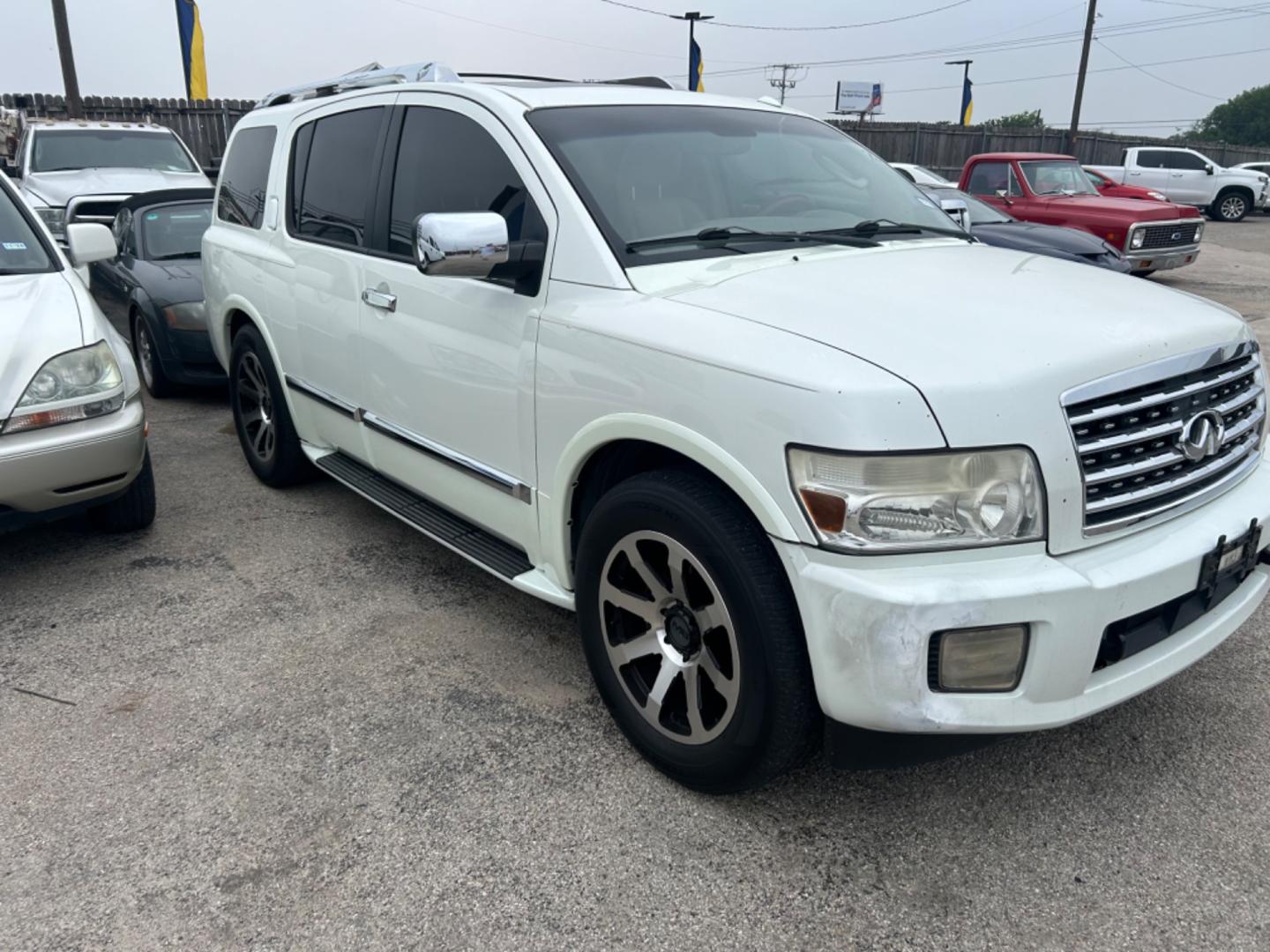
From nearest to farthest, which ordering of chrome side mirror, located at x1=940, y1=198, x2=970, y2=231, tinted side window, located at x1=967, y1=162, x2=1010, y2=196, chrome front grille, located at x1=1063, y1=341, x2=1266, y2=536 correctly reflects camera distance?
chrome front grille, located at x1=1063, y1=341, x2=1266, y2=536 < chrome side mirror, located at x1=940, y1=198, x2=970, y2=231 < tinted side window, located at x1=967, y1=162, x2=1010, y2=196

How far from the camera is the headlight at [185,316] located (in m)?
6.54

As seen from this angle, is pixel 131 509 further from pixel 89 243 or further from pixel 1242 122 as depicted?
pixel 1242 122

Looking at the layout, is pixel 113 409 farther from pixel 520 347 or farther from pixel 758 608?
pixel 758 608

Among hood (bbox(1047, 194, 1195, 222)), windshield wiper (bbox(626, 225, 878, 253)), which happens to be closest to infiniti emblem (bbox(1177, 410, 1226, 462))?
windshield wiper (bbox(626, 225, 878, 253))

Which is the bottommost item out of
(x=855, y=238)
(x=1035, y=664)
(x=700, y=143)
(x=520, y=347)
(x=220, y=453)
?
(x=220, y=453)

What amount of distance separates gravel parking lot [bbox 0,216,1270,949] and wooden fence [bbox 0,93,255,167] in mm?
18523

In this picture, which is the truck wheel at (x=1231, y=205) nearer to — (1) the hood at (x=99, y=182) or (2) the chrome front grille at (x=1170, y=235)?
(2) the chrome front grille at (x=1170, y=235)

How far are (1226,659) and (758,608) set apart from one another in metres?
2.03

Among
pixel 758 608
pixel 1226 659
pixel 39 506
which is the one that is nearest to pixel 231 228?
pixel 39 506

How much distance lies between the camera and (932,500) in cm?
198

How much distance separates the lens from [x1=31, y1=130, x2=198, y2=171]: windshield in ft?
34.9

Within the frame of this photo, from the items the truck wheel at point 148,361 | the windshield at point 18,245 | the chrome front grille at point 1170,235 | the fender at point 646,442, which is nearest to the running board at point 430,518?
the fender at point 646,442

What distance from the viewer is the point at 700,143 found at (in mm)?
3205

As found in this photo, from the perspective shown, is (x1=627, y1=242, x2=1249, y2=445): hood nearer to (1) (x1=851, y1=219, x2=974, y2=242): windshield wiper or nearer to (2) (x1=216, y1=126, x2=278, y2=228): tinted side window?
(1) (x1=851, y1=219, x2=974, y2=242): windshield wiper
